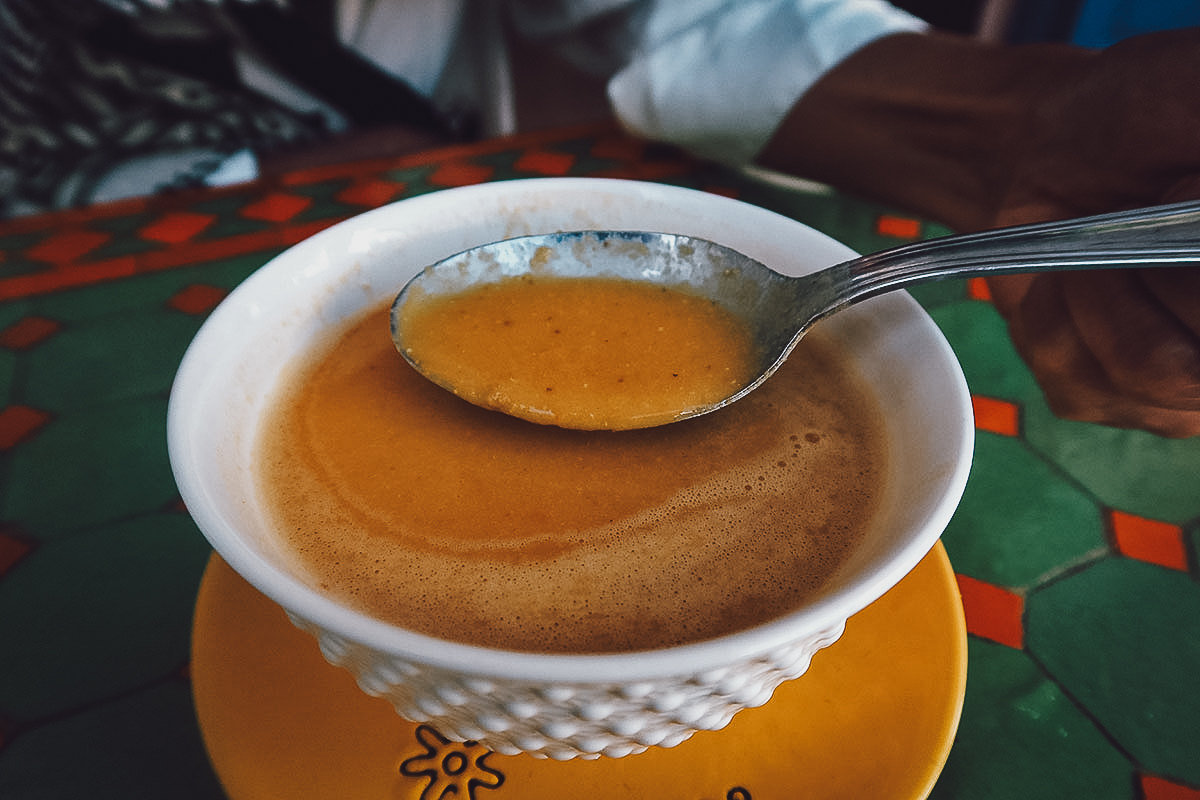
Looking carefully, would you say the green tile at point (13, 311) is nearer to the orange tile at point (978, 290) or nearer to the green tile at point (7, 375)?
the green tile at point (7, 375)

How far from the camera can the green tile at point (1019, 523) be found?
0.69 meters

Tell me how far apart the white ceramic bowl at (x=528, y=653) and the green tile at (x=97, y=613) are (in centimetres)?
19

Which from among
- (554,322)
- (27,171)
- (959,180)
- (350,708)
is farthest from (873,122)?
(27,171)

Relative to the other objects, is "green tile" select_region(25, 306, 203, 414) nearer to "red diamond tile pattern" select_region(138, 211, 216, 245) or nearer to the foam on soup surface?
"red diamond tile pattern" select_region(138, 211, 216, 245)

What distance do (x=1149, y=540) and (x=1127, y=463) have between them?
0.38ft

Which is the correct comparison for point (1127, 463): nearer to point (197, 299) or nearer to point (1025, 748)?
point (1025, 748)

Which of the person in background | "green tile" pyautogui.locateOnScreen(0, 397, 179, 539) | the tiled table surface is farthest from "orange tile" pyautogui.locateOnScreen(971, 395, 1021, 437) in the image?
"green tile" pyautogui.locateOnScreen(0, 397, 179, 539)

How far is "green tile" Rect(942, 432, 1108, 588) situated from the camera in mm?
693

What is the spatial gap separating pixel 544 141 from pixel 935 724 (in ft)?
3.82

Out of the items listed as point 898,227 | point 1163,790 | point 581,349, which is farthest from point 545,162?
point 1163,790

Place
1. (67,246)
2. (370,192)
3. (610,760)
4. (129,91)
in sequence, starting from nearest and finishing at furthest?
(610,760)
(67,246)
(370,192)
(129,91)

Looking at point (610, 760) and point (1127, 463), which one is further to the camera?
point (1127, 463)

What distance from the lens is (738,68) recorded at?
1.17m

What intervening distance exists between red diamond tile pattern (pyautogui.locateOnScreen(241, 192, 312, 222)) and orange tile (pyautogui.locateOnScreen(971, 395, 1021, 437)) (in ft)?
3.45
